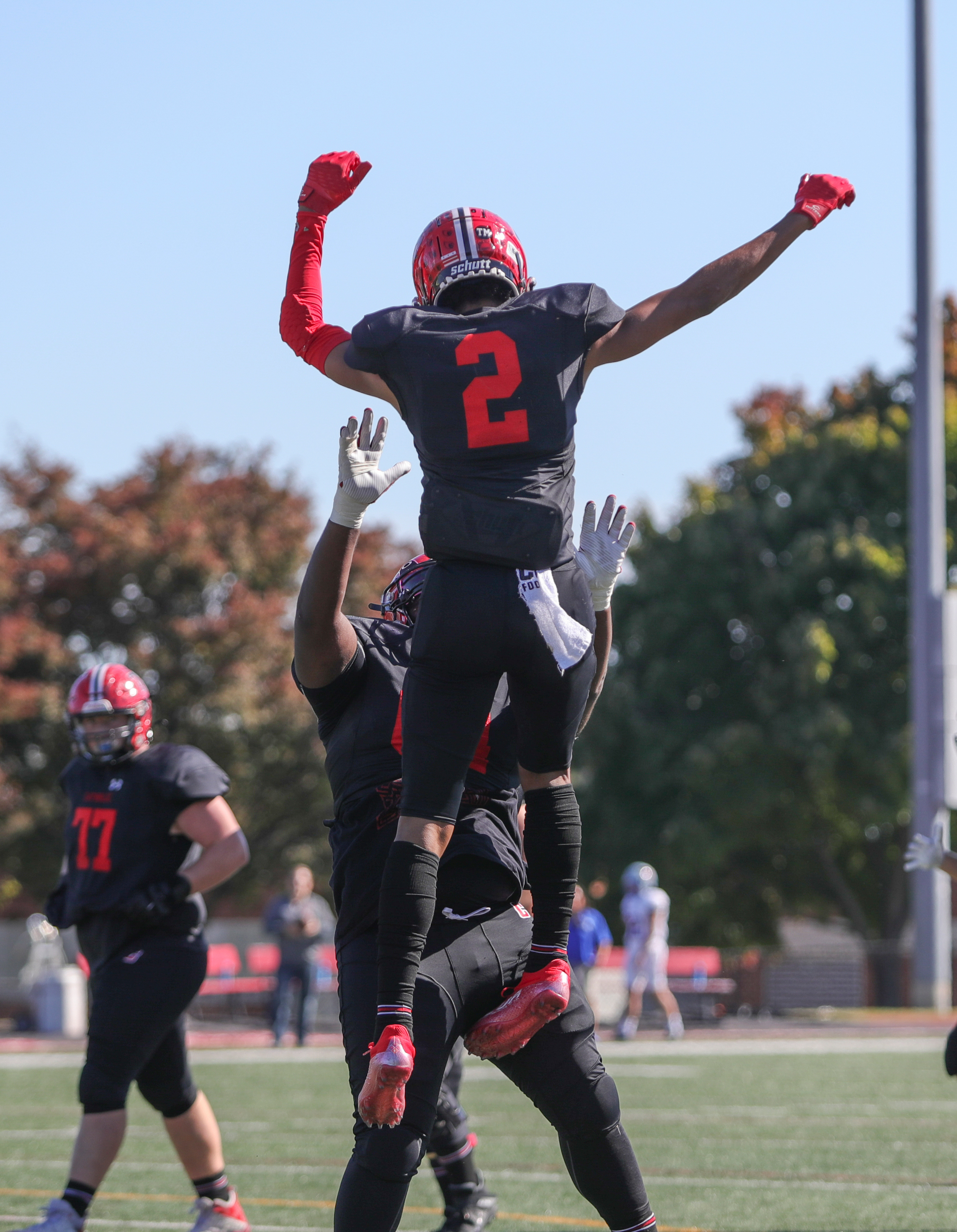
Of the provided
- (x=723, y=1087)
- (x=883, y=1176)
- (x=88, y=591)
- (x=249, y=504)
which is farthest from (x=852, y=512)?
(x=883, y=1176)

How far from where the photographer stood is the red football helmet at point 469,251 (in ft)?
13.2

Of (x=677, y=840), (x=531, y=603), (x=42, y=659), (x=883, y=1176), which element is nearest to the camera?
(x=531, y=603)

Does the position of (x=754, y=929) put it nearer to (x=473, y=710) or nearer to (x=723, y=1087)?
(x=723, y=1087)

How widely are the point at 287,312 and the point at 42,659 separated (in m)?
25.3

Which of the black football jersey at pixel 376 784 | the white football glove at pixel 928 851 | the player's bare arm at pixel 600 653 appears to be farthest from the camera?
the white football glove at pixel 928 851

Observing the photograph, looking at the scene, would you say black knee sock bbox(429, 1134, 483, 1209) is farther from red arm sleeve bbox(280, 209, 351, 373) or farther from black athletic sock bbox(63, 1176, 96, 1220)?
red arm sleeve bbox(280, 209, 351, 373)

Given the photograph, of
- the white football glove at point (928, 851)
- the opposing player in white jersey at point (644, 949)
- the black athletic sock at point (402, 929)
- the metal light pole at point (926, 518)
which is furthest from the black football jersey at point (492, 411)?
the metal light pole at point (926, 518)

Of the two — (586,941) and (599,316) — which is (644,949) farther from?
(599,316)

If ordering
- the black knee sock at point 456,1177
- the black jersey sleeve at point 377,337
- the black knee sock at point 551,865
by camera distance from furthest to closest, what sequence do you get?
1. the black knee sock at point 456,1177
2. the black knee sock at point 551,865
3. the black jersey sleeve at point 377,337

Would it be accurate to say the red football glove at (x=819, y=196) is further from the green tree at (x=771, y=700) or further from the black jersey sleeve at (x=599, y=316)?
the green tree at (x=771, y=700)

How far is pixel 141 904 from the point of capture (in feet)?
19.8

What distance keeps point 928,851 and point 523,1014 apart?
3418mm

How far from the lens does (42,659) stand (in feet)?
94.0

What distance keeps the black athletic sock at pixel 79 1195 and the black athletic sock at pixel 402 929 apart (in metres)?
2.49
